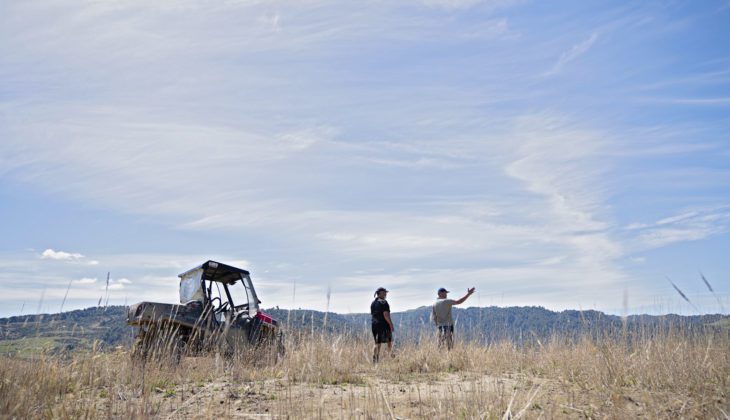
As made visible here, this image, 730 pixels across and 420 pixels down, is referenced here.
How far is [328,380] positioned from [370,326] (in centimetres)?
368

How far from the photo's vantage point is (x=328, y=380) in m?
7.04

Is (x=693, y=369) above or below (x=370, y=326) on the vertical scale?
below

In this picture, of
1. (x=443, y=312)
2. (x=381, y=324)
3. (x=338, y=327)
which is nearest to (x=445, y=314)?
(x=443, y=312)

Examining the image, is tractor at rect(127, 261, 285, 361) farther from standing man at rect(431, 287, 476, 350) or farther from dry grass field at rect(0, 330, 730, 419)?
standing man at rect(431, 287, 476, 350)

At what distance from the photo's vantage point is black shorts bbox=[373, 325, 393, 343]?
1026 cm

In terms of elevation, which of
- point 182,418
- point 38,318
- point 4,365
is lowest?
point 182,418

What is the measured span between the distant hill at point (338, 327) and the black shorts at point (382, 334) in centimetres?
23

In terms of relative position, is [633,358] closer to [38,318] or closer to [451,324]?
[451,324]

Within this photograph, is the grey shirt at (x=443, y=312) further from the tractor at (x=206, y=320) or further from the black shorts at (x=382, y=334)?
the tractor at (x=206, y=320)

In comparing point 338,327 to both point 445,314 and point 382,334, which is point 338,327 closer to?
point 382,334

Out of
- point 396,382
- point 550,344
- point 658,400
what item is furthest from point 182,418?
point 550,344

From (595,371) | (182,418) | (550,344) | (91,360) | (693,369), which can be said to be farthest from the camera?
(550,344)

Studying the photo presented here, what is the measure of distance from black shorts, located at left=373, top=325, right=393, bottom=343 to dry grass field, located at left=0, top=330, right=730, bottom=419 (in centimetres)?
63

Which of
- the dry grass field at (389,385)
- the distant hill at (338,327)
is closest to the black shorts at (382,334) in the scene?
Answer: the distant hill at (338,327)
